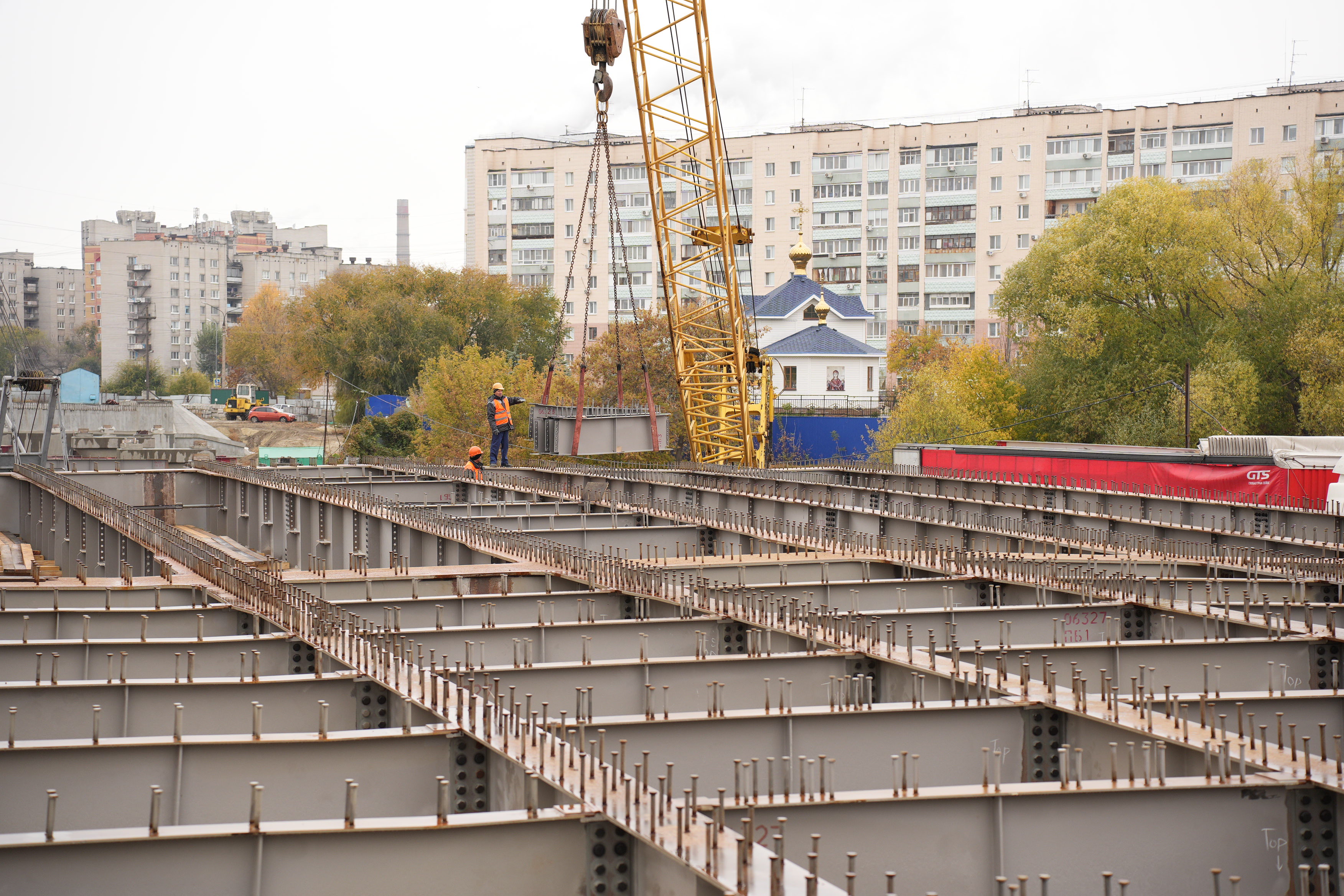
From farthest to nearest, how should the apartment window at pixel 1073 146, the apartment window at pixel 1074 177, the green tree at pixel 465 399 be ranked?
the apartment window at pixel 1074 177 < the apartment window at pixel 1073 146 < the green tree at pixel 465 399

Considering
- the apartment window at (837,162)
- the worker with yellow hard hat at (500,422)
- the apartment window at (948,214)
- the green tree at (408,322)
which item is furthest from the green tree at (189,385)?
the worker with yellow hard hat at (500,422)

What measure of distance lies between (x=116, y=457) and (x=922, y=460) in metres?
28.8

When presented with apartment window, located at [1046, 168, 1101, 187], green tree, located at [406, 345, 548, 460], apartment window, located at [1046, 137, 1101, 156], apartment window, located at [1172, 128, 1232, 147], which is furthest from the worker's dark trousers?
apartment window, located at [1172, 128, 1232, 147]

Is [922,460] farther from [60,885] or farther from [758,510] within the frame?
[60,885]

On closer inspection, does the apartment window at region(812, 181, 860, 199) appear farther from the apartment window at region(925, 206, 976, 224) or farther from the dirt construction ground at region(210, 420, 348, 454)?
the dirt construction ground at region(210, 420, 348, 454)

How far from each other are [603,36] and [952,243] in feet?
206

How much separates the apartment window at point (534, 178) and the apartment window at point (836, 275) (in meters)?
19.3

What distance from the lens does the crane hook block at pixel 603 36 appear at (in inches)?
1357

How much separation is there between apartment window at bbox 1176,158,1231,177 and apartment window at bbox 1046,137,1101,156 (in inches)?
218

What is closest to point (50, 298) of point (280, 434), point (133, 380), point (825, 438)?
point (133, 380)

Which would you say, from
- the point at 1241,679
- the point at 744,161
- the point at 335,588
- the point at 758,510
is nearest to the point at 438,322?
the point at 744,161

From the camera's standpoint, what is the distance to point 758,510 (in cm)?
2680

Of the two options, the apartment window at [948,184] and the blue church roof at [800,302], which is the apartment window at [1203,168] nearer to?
the apartment window at [948,184]

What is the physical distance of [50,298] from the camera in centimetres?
18725
